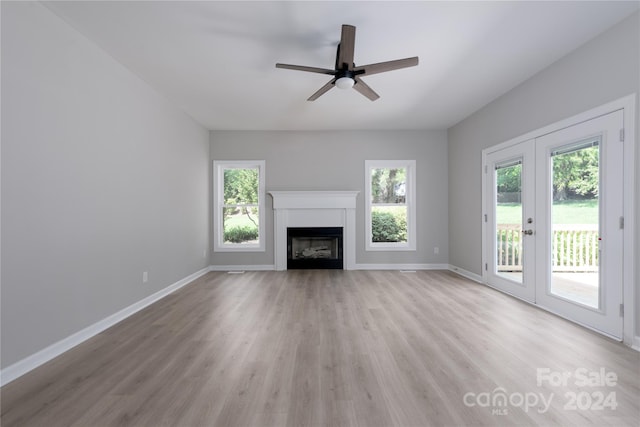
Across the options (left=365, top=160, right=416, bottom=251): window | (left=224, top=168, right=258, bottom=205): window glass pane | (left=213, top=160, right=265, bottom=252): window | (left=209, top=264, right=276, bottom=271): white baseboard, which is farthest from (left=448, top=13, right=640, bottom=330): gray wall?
(left=224, top=168, right=258, bottom=205): window glass pane

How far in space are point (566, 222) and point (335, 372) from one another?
109 inches

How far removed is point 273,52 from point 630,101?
3.06 metres

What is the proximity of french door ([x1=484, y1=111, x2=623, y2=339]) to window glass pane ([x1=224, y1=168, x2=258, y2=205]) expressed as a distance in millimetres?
4095

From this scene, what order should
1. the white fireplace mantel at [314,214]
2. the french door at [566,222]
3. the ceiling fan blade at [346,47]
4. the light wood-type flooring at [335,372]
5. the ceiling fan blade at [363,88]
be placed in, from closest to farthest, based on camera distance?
1. the light wood-type flooring at [335,372]
2. the ceiling fan blade at [346,47]
3. the french door at [566,222]
4. the ceiling fan blade at [363,88]
5. the white fireplace mantel at [314,214]

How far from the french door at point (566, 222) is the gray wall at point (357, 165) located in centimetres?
143

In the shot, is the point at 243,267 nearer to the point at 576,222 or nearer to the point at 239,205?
the point at 239,205

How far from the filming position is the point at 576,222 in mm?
2596

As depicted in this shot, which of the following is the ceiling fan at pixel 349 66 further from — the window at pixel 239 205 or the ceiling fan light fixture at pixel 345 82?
the window at pixel 239 205

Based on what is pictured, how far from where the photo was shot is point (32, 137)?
1878 mm

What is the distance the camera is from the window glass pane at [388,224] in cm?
530

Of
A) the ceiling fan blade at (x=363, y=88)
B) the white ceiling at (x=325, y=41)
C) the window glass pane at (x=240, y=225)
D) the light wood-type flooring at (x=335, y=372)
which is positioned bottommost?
the light wood-type flooring at (x=335, y=372)

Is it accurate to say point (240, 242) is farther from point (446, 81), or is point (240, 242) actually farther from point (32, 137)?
point (446, 81)

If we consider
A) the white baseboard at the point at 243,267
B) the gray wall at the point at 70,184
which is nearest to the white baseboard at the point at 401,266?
the white baseboard at the point at 243,267

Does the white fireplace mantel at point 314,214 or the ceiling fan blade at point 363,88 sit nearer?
the ceiling fan blade at point 363,88
